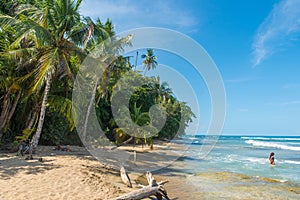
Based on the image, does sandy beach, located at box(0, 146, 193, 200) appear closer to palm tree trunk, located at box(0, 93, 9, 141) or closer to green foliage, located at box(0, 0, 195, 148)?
green foliage, located at box(0, 0, 195, 148)

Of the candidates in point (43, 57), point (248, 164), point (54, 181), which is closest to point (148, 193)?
point (54, 181)

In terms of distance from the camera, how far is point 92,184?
8.23 m

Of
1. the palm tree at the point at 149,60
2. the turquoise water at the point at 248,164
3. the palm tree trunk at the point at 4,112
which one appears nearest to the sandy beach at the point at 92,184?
the turquoise water at the point at 248,164

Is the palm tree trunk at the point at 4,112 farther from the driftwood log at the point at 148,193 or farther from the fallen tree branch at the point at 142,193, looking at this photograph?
the fallen tree branch at the point at 142,193

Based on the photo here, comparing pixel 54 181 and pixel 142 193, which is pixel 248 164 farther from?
pixel 54 181

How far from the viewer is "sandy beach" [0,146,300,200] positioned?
6.93 metres

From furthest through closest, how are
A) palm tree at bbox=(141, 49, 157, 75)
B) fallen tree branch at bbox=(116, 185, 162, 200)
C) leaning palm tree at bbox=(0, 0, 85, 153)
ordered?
palm tree at bbox=(141, 49, 157, 75)
leaning palm tree at bbox=(0, 0, 85, 153)
fallen tree branch at bbox=(116, 185, 162, 200)

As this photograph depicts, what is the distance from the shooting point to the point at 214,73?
1148cm

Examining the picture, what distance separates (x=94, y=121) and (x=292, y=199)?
53.7 ft

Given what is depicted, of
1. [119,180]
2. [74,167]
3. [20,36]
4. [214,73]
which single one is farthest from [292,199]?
[20,36]

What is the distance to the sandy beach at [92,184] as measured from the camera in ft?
22.7

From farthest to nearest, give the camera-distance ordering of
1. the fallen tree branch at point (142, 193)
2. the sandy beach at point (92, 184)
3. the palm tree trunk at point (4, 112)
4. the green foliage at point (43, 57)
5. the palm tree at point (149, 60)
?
the palm tree at point (149, 60), the palm tree trunk at point (4, 112), the green foliage at point (43, 57), the sandy beach at point (92, 184), the fallen tree branch at point (142, 193)

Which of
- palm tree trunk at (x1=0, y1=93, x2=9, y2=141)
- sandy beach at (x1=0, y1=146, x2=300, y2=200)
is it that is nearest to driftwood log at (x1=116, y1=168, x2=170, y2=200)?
sandy beach at (x1=0, y1=146, x2=300, y2=200)

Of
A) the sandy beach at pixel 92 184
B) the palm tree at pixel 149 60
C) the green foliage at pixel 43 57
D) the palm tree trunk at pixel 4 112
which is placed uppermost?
the palm tree at pixel 149 60
